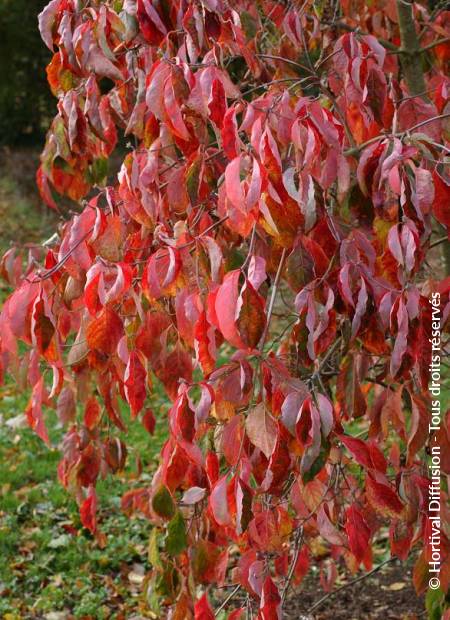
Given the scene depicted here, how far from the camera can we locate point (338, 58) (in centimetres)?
212

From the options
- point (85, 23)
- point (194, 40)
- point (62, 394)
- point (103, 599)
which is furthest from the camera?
point (103, 599)

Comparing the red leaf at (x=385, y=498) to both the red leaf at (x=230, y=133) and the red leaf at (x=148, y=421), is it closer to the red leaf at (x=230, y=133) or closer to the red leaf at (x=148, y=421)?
the red leaf at (x=230, y=133)

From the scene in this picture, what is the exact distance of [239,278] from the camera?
62.9 inches

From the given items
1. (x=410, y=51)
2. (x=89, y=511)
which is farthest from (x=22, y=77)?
(x=89, y=511)

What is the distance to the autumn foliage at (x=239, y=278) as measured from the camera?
156cm

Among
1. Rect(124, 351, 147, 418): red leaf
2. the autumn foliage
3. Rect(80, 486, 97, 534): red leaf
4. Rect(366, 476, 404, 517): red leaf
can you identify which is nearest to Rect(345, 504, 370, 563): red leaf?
the autumn foliage

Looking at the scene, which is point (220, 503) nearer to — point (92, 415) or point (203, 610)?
point (203, 610)

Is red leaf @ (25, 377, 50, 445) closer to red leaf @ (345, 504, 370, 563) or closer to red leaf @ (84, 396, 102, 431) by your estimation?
red leaf @ (84, 396, 102, 431)

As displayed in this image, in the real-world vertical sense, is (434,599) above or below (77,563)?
above

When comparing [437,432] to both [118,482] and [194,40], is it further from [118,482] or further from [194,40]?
[118,482]

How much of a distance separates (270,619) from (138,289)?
0.79 metres

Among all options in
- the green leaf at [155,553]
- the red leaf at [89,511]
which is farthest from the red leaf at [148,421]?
the green leaf at [155,553]

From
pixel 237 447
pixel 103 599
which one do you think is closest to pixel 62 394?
pixel 237 447

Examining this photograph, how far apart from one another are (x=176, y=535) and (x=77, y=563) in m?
2.16
